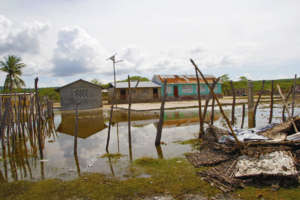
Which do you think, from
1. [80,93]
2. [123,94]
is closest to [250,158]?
[80,93]

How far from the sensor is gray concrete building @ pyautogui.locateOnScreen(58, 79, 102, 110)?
24453 mm

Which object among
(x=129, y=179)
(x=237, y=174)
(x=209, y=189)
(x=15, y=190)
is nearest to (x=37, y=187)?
(x=15, y=190)

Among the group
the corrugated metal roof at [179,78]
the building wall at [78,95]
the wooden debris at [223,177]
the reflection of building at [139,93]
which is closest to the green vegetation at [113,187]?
the wooden debris at [223,177]

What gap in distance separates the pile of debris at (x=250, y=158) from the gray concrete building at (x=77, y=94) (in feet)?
66.2

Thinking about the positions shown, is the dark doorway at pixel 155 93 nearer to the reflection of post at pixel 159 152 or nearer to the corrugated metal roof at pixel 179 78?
the corrugated metal roof at pixel 179 78

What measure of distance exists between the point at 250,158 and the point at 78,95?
22.2 meters

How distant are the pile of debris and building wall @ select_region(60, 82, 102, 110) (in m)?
20.2

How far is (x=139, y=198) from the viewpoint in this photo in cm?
402

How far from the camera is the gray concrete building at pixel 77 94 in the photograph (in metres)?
24.5

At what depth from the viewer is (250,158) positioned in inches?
199

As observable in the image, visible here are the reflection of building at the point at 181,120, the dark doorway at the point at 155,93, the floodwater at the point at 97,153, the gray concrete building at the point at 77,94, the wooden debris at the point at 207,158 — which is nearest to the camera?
the wooden debris at the point at 207,158

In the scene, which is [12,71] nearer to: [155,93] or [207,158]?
[155,93]

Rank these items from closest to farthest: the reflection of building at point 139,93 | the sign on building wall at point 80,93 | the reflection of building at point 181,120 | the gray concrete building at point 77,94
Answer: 1. the reflection of building at point 181,120
2. the gray concrete building at point 77,94
3. the sign on building wall at point 80,93
4. the reflection of building at point 139,93

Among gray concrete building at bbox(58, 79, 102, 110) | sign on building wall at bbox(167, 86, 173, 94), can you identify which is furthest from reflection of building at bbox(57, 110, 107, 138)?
sign on building wall at bbox(167, 86, 173, 94)
